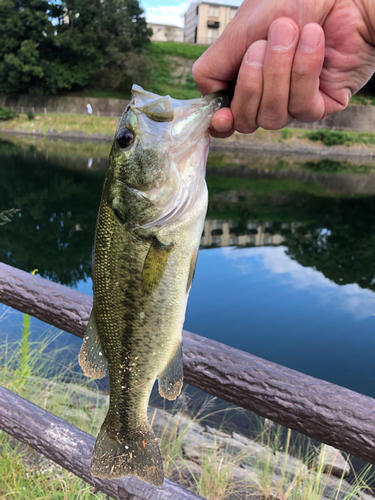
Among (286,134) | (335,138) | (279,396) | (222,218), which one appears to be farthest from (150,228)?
(335,138)

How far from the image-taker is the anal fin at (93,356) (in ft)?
5.23

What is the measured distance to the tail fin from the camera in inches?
63.6

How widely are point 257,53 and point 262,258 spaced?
11065mm

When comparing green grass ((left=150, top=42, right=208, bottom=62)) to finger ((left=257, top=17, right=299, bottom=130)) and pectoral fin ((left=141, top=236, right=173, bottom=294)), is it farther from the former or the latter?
pectoral fin ((left=141, top=236, right=173, bottom=294))

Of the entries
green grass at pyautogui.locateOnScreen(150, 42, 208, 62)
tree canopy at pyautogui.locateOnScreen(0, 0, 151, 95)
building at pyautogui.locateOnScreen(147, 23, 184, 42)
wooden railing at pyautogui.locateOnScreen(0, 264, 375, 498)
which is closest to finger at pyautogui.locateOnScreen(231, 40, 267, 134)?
wooden railing at pyautogui.locateOnScreen(0, 264, 375, 498)

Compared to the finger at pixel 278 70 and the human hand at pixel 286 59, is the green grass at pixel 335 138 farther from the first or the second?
the finger at pixel 278 70

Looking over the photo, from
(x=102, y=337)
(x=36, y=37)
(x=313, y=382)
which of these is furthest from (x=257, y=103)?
(x=36, y=37)

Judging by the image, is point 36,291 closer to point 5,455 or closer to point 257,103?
point 5,455

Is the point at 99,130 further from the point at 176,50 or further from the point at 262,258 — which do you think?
the point at 262,258

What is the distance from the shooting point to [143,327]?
4.91ft

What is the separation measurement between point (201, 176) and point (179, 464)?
128 inches

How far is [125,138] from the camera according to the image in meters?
1.51

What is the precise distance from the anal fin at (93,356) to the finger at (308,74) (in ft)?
3.69

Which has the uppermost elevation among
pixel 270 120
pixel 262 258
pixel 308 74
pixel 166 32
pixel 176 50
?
pixel 166 32
